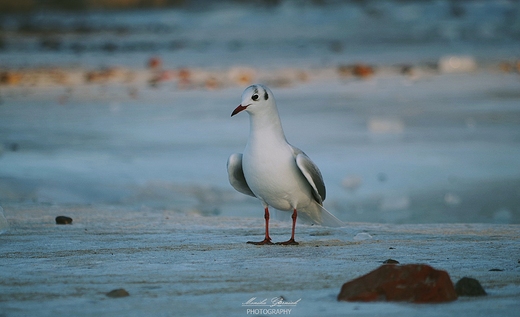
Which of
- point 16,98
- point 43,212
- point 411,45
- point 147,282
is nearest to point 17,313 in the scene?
point 147,282

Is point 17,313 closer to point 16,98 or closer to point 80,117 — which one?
point 80,117

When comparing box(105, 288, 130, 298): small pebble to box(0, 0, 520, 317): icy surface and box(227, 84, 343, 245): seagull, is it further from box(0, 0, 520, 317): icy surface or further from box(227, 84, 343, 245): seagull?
box(227, 84, 343, 245): seagull

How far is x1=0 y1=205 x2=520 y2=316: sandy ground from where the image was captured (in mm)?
4121

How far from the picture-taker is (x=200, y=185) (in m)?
8.44

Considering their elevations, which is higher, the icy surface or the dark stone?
the icy surface

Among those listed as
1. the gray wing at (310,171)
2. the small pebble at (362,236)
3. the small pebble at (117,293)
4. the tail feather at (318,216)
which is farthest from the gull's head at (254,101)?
the small pebble at (117,293)

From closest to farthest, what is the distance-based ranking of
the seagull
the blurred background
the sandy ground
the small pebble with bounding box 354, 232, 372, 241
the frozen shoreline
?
the sandy ground
the seagull
the small pebble with bounding box 354, 232, 372, 241
the frozen shoreline
the blurred background

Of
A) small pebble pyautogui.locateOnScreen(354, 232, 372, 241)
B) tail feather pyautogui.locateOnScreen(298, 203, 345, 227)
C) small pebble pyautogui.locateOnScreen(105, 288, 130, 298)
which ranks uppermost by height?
tail feather pyautogui.locateOnScreen(298, 203, 345, 227)

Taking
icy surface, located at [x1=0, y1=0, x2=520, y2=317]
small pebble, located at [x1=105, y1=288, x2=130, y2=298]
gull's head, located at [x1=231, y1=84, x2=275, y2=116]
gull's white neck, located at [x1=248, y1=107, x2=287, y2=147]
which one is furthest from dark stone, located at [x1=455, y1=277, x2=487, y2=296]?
gull's head, located at [x1=231, y1=84, x2=275, y2=116]

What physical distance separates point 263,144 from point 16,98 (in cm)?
940

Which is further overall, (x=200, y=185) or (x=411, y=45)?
(x=411, y=45)

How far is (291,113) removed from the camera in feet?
39.7

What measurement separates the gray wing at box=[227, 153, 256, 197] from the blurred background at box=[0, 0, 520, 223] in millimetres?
1375

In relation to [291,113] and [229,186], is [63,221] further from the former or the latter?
[291,113]
